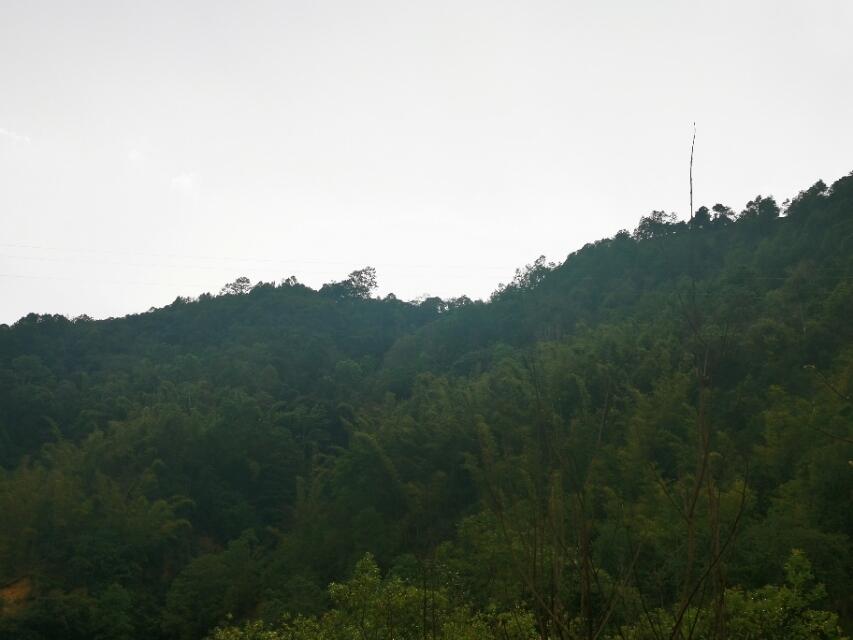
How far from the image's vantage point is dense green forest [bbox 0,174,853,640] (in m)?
8.24

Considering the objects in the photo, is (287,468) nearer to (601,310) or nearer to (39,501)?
(39,501)

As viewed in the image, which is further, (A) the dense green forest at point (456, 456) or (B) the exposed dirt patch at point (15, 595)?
(B) the exposed dirt patch at point (15, 595)

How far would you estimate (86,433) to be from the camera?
80.3 ft

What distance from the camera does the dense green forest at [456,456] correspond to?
8242mm

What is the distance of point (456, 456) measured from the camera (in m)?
18.0

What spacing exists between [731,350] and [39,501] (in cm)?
1603

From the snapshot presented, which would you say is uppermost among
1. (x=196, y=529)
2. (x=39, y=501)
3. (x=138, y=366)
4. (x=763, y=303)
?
(x=138, y=366)

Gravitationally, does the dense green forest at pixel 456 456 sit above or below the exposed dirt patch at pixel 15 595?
above

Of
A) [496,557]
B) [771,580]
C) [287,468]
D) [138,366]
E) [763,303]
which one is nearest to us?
[771,580]

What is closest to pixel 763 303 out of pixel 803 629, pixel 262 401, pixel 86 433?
pixel 803 629

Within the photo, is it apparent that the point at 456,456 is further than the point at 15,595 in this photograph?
Yes

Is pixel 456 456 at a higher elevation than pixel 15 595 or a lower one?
higher

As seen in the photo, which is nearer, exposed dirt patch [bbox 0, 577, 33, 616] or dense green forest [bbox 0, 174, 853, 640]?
dense green forest [bbox 0, 174, 853, 640]

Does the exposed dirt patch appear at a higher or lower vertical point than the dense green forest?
lower
